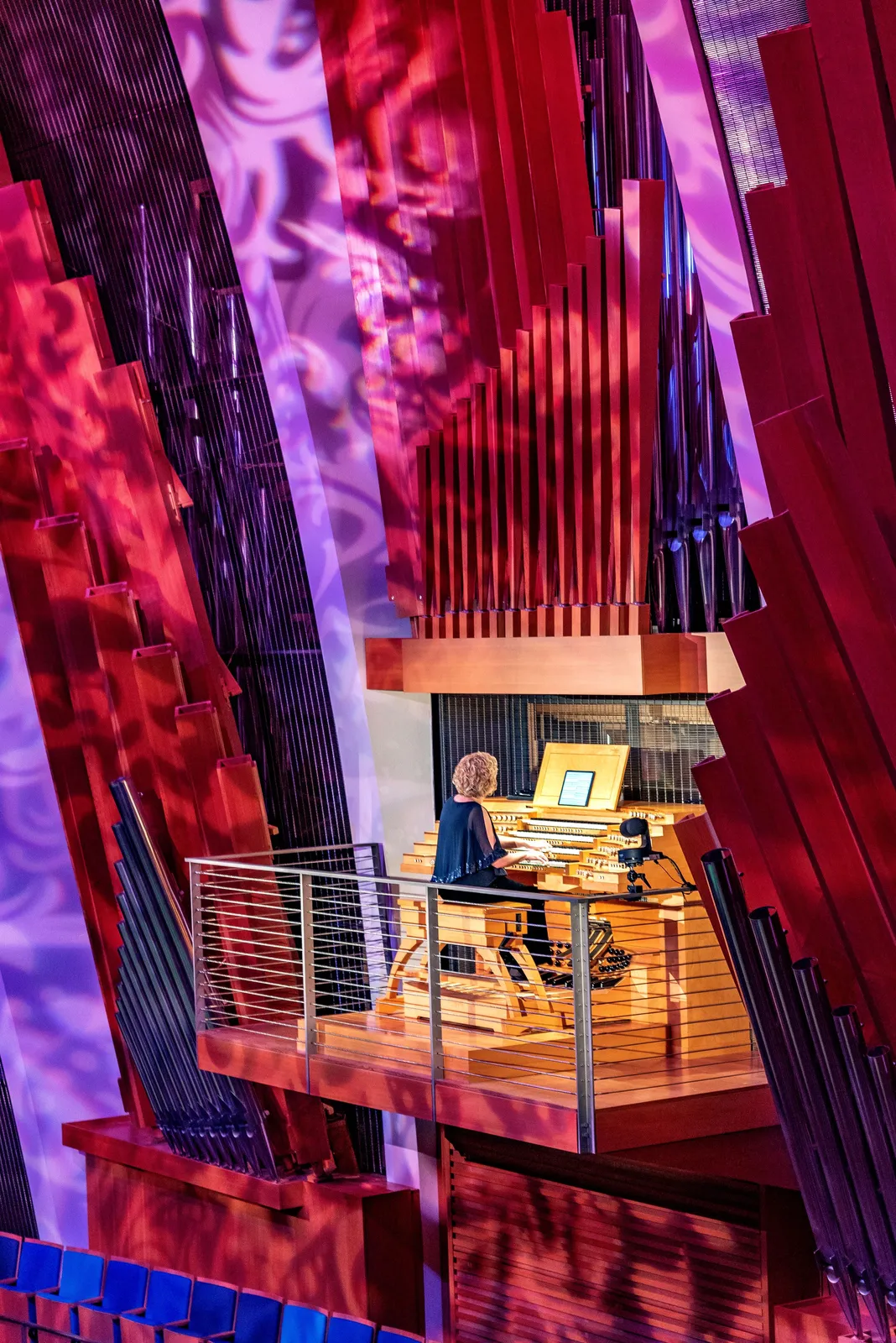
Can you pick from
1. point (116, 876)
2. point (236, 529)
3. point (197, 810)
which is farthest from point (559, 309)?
point (116, 876)

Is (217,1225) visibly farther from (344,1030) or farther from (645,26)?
(645,26)

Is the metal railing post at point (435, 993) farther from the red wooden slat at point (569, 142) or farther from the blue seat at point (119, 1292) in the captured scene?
the red wooden slat at point (569, 142)

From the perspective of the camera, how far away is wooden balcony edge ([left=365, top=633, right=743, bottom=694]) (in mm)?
7453

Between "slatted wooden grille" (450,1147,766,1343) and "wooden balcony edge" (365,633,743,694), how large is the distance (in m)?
2.49

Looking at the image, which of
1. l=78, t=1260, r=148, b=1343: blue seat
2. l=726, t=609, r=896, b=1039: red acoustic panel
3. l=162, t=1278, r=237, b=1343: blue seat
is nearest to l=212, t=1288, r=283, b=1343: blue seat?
l=162, t=1278, r=237, b=1343: blue seat

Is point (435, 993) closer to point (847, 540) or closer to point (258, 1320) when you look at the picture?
point (258, 1320)

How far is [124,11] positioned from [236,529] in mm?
3162

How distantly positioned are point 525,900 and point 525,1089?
781mm

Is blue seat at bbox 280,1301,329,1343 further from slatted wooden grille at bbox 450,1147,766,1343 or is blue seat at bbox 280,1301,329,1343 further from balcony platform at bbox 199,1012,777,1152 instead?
slatted wooden grille at bbox 450,1147,766,1343

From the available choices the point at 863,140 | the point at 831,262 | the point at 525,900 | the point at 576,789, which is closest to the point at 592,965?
the point at 525,900

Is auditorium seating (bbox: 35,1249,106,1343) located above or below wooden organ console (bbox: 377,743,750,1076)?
below

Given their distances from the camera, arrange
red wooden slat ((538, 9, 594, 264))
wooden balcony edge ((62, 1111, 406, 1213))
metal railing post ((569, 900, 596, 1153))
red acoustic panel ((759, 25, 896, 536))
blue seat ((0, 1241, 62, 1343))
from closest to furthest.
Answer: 1. red acoustic panel ((759, 25, 896, 536))
2. metal railing post ((569, 900, 596, 1153))
3. red wooden slat ((538, 9, 594, 264))
4. blue seat ((0, 1241, 62, 1343))
5. wooden balcony edge ((62, 1111, 406, 1213))

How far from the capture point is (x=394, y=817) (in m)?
A: 9.11

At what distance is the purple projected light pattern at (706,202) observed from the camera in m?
6.96
